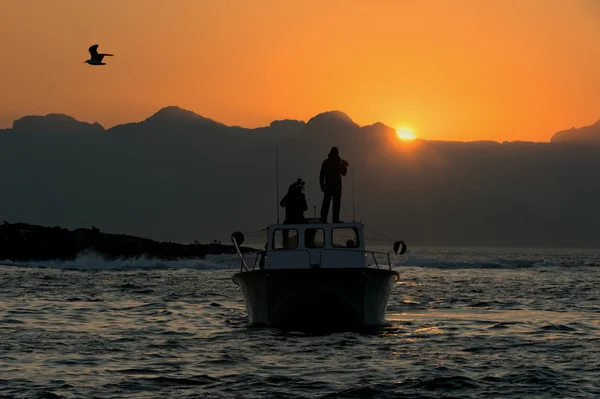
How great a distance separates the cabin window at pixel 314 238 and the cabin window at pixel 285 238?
1.07 ft

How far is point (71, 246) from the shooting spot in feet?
315

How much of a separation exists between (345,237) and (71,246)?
7339 cm

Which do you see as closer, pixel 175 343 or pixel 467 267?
pixel 175 343

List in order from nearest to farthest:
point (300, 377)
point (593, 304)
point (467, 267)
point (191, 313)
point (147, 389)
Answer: point (147, 389) → point (300, 377) → point (191, 313) → point (593, 304) → point (467, 267)

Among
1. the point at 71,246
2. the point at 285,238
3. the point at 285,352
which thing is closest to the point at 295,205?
the point at 285,238

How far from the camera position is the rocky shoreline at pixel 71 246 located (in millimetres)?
90375

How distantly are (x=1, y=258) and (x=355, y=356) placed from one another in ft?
238

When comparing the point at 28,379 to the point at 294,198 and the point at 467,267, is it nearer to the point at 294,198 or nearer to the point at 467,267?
the point at 294,198

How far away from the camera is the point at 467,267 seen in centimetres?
9388

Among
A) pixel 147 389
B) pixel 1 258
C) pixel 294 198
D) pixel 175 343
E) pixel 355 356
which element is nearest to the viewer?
pixel 147 389

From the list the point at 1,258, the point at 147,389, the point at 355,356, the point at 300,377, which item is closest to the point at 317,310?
the point at 355,356

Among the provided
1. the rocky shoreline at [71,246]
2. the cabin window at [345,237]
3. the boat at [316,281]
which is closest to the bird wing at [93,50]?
the boat at [316,281]

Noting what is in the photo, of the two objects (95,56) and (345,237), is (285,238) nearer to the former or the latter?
(345,237)

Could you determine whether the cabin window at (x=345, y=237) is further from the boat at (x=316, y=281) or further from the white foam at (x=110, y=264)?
the white foam at (x=110, y=264)
